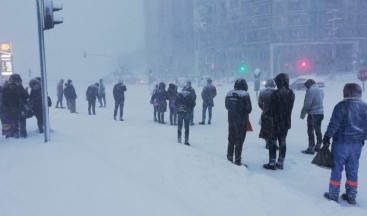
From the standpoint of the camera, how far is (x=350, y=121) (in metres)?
6.13

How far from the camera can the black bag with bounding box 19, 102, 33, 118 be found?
969cm

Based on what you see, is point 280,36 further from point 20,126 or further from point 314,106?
point 20,126

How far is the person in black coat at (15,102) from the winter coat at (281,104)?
20.8 feet

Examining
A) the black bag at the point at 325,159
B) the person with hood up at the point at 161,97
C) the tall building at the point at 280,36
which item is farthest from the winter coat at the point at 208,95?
the tall building at the point at 280,36

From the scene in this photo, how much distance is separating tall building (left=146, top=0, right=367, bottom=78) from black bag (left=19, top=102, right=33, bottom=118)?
1599 inches

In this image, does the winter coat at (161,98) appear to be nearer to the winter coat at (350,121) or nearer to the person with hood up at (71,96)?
the person with hood up at (71,96)

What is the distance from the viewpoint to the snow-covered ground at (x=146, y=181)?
486 cm

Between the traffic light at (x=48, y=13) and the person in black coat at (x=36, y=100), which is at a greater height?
the traffic light at (x=48, y=13)

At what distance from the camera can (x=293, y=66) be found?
56312 millimetres

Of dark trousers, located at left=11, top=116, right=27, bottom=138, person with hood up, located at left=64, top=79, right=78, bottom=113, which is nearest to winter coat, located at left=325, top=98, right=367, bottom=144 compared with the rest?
dark trousers, located at left=11, top=116, right=27, bottom=138

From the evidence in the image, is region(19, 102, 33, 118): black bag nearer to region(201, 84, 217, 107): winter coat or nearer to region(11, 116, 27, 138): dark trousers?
region(11, 116, 27, 138): dark trousers

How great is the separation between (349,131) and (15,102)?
7.92 metres

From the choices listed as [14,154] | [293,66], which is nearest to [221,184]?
[14,154]

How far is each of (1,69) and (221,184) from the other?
23.0 meters
